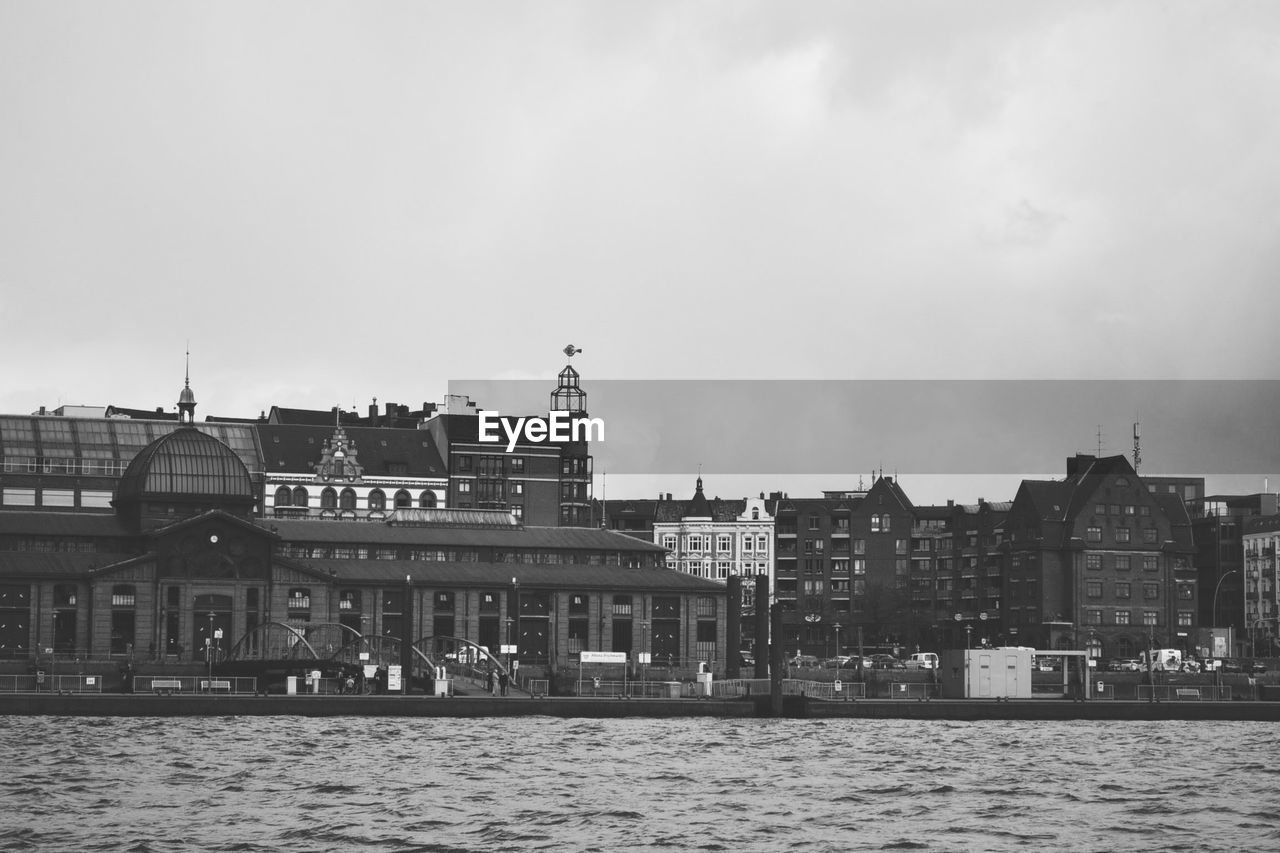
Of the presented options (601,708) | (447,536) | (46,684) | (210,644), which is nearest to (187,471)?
(210,644)

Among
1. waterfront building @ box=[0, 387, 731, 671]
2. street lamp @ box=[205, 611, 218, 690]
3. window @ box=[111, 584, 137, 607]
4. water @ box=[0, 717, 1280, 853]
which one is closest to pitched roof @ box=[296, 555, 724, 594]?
waterfront building @ box=[0, 387, 731, 671]

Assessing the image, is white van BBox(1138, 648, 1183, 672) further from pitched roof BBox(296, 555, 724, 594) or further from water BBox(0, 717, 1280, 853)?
water BBox(0, 717, 1280, 853)

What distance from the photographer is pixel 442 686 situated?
126 meters

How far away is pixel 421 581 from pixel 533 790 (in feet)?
286

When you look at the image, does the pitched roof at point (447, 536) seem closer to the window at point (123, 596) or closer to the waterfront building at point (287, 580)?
the waterfront building at point (287, 580)

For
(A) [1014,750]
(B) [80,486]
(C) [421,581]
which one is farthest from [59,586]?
(A) [1014,750]

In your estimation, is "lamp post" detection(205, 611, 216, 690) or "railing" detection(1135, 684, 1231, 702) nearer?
"railing" detection(1135, 684, 1231, 702)

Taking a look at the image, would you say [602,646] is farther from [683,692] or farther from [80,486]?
[80,486]

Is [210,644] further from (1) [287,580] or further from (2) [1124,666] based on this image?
(2) [1124,666]

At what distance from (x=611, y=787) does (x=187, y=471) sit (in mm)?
93667

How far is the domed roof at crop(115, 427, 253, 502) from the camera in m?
168

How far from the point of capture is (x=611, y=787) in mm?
82625

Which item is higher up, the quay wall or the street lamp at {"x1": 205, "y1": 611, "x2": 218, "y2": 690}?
the street lamp at {"x1": 205, "y1": 611, "x2": 218, "y2": 690}

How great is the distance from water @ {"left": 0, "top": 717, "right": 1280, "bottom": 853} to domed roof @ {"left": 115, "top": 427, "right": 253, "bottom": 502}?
5608 centimetres
